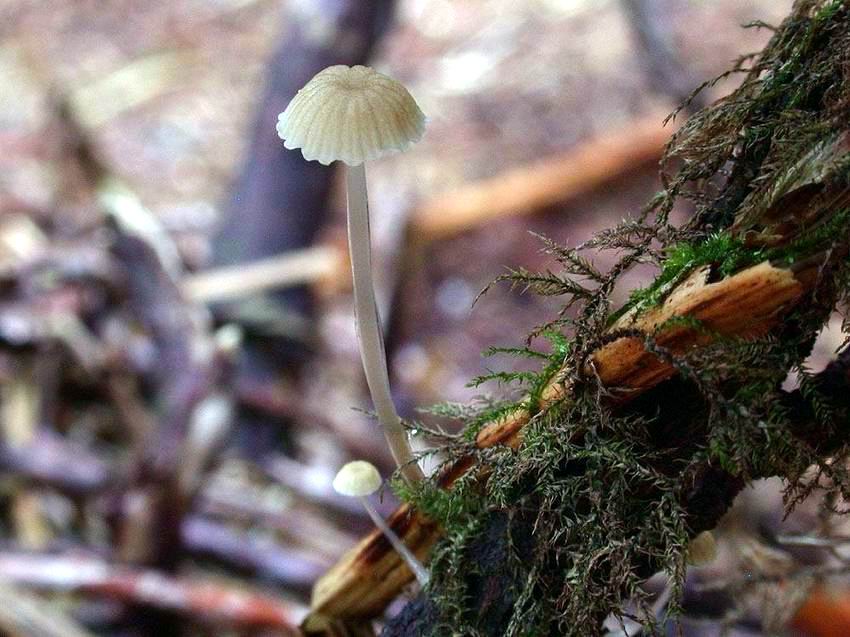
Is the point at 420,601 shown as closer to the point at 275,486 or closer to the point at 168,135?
the point at 275,486

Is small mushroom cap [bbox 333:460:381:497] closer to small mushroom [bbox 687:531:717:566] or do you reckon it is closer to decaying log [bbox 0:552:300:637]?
small mushroom [bbox 687:531:717:566]

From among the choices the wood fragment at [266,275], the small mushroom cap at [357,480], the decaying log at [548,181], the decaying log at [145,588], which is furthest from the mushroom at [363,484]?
the decaying log at [548,181]

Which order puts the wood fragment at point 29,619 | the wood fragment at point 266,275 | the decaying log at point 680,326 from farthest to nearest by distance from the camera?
the wood fragment at point 266,275
the wood fragment at point 29,619
the decaying log at point 680,326

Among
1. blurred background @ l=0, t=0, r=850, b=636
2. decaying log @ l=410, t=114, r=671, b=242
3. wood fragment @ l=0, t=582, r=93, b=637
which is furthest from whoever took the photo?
decaying log @ l=410, t=114, r=671, b=242

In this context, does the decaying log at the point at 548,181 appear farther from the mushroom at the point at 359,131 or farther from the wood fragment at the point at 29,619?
the mushroom at the point at 359,131

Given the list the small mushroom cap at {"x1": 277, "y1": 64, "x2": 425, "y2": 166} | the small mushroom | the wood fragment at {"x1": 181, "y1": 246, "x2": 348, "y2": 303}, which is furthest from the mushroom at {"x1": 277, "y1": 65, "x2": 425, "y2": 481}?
the wood fragment at {"x1": 181, "y1": 246, "x2": 348, "y2": 303}
